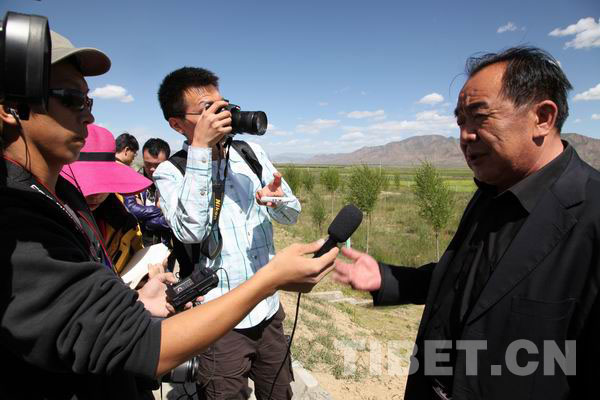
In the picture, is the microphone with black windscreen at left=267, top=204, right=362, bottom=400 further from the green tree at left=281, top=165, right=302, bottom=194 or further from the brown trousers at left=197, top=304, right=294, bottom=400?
the green tree at left=281, top=165, right=302, bottom=194

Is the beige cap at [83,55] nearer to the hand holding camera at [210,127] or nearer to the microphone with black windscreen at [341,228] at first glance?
the hand holding camera at [210,127]

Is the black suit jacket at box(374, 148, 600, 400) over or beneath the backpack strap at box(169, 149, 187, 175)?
beneath

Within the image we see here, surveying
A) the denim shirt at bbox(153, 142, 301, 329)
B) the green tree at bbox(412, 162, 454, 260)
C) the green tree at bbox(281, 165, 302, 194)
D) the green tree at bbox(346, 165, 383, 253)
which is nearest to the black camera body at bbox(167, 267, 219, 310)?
the denim shirt at bbox(153, 142, 301, 329)

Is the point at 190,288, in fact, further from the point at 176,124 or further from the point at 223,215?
the point at 176,124

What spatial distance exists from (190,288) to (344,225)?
0.80 m

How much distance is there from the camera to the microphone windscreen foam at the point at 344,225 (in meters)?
1.63

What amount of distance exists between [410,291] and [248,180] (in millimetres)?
1274

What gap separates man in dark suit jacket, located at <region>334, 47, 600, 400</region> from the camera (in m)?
1.31

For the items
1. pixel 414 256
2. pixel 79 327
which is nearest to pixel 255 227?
pixel 79 327

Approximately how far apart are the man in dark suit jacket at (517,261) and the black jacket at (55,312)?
1.29 meters

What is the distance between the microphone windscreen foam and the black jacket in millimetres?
854

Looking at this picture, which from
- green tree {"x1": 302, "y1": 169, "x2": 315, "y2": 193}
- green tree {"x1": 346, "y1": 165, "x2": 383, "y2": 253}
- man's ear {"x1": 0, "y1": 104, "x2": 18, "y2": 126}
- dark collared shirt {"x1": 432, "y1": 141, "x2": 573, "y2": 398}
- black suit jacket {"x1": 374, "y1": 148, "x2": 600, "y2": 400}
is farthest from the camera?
green tree {"x1": 302, "y1": 169, "x2": 315, "y2": 193}

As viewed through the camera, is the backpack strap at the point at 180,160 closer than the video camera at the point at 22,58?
No

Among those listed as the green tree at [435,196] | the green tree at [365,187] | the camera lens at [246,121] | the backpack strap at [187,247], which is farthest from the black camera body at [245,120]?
Answer: the green tree at [365,187]
